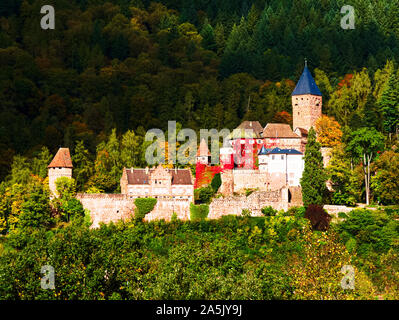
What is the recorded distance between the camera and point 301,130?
55656 mm

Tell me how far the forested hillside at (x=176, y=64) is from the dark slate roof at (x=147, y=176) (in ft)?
54.4

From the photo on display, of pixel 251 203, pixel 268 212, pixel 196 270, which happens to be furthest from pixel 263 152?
pixel 196 270

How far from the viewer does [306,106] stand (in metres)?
59.8

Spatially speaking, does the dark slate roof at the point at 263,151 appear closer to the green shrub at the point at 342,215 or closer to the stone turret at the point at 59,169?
the green shrub at the point at 342,215

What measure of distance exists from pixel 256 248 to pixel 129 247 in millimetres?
9414

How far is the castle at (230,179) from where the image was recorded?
46.0 metres

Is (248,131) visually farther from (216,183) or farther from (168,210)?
(168,210)

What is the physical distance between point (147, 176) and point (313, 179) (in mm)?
11996

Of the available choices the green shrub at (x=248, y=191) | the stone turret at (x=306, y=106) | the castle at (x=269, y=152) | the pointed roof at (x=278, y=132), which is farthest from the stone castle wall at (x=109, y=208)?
the stone turret at (x=306, y=106)

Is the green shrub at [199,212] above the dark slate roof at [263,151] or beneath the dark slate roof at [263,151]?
beneath

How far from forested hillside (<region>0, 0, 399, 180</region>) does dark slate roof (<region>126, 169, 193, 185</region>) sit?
16593mm

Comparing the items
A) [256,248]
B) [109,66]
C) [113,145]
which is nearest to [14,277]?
[256,248]
